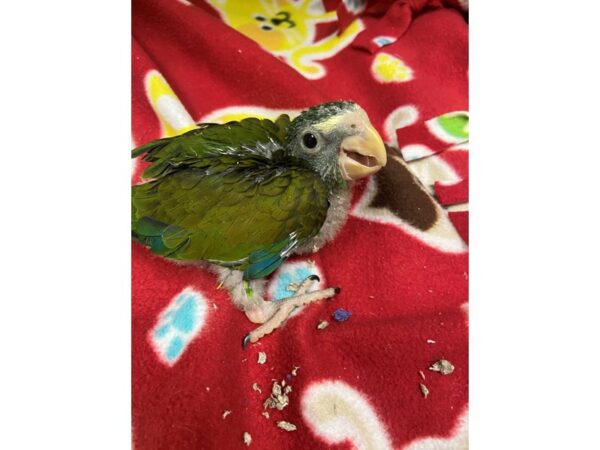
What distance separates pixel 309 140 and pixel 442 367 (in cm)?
39

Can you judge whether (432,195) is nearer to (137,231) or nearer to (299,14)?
(137,231)

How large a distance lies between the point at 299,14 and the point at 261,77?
33 centimetres

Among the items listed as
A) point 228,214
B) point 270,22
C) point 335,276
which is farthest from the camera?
point 270,22

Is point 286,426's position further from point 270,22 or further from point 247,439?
point 270,22

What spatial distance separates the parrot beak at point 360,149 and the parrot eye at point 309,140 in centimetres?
4

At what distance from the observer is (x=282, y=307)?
70 centimetres

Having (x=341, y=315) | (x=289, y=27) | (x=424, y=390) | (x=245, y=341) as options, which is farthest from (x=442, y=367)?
(x=289, y=27)

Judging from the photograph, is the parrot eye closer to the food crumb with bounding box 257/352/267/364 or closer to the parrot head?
the parrot head

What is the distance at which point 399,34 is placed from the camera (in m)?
1.08

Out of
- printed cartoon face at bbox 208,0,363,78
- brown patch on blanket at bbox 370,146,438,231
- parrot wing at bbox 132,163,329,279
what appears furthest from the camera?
printed cartoon face at bbox 208,0,363,78

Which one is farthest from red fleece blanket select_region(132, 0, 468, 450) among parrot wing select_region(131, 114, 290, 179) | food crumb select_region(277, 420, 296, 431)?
parrot wing select_region(131, 114, 290, 179)

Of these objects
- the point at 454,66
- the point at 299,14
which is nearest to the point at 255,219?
the point at 454,66

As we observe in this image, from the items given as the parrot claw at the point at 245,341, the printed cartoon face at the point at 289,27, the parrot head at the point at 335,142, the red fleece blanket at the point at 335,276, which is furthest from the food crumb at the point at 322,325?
the printed cartoon face at the point at 289,27

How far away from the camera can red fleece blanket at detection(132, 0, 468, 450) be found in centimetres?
62
